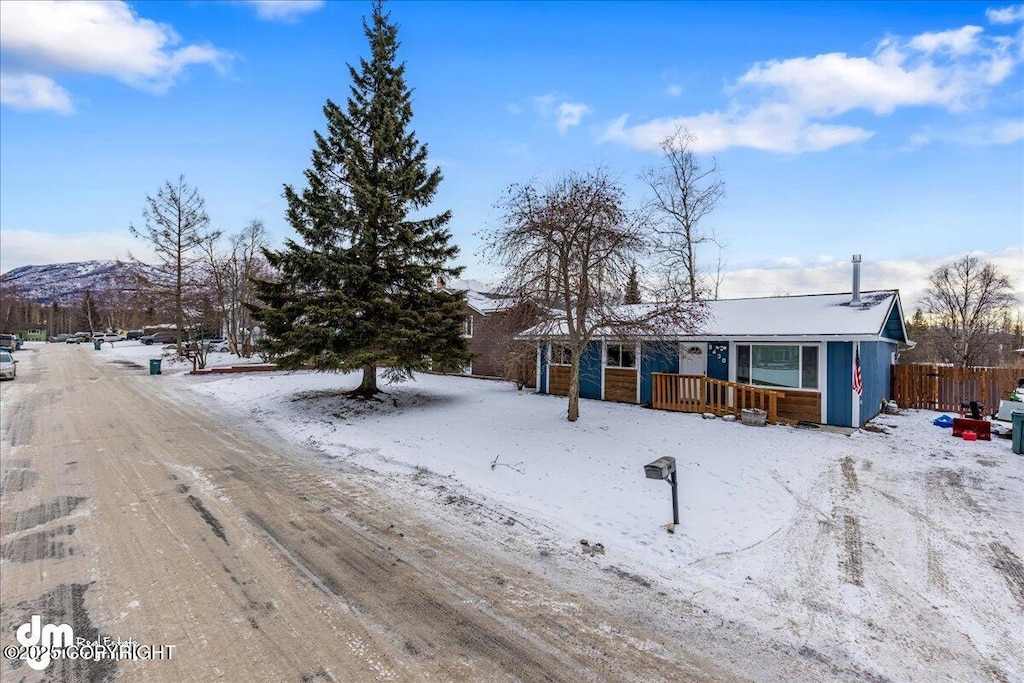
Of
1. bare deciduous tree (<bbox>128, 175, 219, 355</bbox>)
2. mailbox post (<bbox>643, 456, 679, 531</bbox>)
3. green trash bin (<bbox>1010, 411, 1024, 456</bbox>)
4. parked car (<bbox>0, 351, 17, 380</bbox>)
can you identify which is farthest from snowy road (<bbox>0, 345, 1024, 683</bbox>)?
bare deciduous tree (<bbox>128, 175, 219, 355</bbox>)

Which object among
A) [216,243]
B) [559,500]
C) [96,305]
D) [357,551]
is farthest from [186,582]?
[96,305]

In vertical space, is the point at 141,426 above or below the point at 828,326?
below

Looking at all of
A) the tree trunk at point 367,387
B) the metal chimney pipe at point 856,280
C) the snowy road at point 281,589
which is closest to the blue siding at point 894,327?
the metal chimney pipe at point 856,280

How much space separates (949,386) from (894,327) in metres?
2.27

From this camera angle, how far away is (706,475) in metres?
7.41

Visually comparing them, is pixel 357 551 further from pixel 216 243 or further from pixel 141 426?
pixel 216 243

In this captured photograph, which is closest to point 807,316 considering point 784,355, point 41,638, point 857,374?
point 784,355

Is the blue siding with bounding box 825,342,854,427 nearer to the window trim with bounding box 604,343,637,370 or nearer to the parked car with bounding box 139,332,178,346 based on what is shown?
the window trim with bounding box 604,343,637,370

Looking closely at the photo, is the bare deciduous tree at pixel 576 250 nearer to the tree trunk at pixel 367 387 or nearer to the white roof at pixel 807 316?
the white roof at pixel 807 316

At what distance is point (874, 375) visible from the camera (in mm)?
13180

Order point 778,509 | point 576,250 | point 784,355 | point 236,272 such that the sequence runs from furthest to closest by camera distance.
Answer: point 236,272, point 784,355, point 576,250, point 778,509

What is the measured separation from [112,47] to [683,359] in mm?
15810

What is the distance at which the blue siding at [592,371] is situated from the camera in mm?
15508

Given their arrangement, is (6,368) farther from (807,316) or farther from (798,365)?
(807,316)
